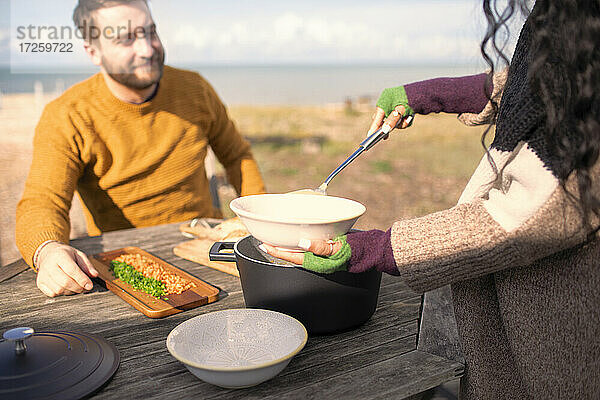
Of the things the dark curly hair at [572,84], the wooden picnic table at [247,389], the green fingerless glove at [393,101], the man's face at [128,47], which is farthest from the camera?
the man's face at [128,47]

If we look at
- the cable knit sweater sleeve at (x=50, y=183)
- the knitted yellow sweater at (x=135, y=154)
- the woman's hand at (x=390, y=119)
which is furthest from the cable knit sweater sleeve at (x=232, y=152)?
the woman's hand at (x=390, y=119)

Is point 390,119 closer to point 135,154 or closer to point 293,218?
point 293,218

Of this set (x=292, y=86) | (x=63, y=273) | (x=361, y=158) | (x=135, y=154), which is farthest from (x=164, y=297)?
(x=292, y=86)

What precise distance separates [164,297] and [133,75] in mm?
1252

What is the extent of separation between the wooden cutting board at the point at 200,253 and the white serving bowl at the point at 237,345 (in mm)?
460

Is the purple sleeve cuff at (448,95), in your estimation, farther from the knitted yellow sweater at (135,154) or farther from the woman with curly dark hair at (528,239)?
the knitted yellow sweater at (135,154)

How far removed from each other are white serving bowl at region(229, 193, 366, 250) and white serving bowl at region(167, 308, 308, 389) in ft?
0.57

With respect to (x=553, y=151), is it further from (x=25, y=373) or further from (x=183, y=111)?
(x=183, y=111)

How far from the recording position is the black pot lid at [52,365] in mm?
869

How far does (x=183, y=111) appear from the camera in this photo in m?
2.46

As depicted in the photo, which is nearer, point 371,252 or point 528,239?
point 528,239

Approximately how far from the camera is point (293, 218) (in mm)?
1003

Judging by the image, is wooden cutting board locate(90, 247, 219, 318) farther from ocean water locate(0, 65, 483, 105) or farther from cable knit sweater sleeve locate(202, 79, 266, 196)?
cable knit sweater sleeve locate(202, 79, 266, 196)

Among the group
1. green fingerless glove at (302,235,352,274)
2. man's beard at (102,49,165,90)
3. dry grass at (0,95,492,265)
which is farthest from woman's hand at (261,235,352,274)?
dry grass at (0,95,492,265)
